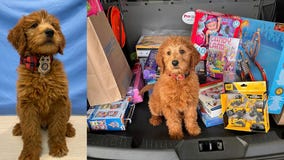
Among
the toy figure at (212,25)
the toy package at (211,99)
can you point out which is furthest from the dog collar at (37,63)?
the toy figure at (212,25)

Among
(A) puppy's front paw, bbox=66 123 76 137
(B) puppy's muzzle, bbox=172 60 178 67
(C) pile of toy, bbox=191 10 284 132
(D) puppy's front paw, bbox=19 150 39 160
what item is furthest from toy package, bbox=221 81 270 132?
(D) puppy's front paw, bbox=19 150 39 160

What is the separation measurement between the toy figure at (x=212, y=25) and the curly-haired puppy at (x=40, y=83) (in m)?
0.71

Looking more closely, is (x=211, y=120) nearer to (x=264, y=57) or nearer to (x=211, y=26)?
(x=264, y=57)

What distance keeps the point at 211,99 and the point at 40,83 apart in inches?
26.6

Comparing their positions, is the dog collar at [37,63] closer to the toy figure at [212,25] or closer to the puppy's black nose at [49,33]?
the puppy's black nose at [49,33]

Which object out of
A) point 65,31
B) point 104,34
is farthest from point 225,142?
point 65,31

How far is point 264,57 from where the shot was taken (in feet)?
4.17

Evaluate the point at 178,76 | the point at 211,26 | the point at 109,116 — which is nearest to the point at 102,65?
the point at 109,116

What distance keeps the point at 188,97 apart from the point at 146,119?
0.76 ft

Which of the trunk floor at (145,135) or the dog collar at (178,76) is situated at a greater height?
the dog collar at (178,76)

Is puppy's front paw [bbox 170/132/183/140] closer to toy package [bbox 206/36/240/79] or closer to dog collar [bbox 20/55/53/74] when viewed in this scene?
toy package [bbox 206/36/240/79]

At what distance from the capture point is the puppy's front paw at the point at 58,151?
109cm

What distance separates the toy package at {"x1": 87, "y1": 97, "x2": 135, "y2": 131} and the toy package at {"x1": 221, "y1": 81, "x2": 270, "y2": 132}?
39 centimetres

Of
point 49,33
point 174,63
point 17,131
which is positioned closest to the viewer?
point 49,33
